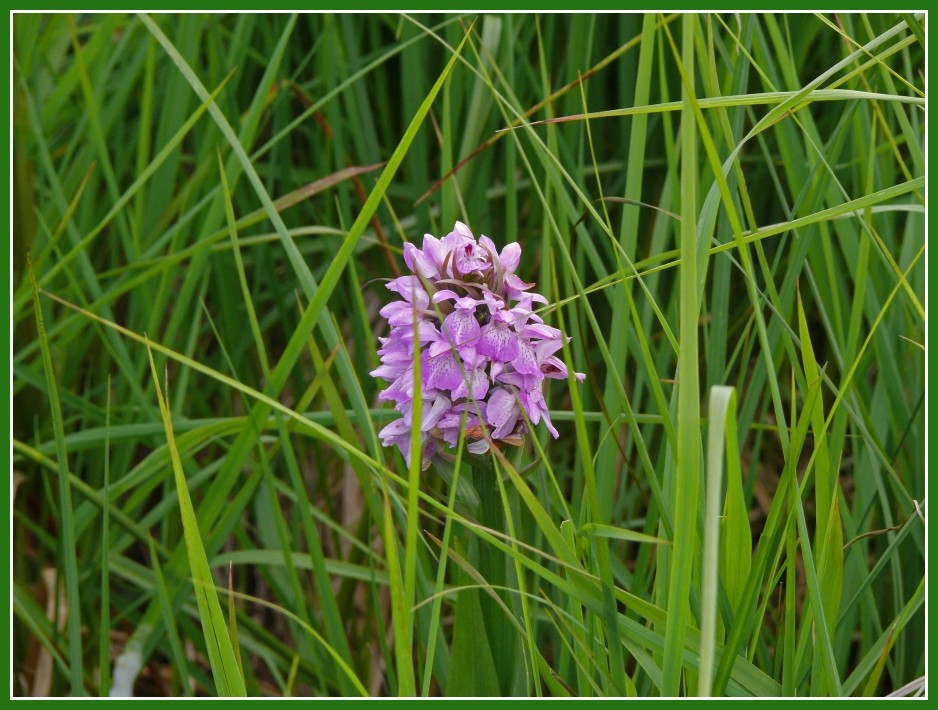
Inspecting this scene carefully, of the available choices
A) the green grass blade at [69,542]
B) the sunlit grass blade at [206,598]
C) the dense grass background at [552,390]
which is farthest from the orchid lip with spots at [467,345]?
the green grass blade at [69,542]

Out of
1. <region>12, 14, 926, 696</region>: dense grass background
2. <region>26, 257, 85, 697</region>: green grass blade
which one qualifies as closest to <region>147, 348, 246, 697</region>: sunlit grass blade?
<region>12, 14, 926, 696</region>: dense grass background

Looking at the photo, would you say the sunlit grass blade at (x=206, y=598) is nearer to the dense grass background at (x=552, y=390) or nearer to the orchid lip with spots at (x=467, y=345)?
the dense grass background at (x=552, y=390)

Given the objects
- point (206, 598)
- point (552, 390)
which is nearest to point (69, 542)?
point (206, 598)

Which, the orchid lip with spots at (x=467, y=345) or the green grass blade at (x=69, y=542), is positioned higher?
the orchid lip with spots at (x=467, y=345)

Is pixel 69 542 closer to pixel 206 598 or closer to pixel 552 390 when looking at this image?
pixel 206 598

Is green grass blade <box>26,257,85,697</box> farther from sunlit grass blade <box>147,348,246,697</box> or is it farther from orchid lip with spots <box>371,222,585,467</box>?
orchid lip with spots <box>371,222,585,467</box>

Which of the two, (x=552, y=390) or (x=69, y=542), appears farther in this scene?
(x=552, y=390)

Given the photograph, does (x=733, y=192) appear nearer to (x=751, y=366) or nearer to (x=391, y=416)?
(x=391, y=416)
